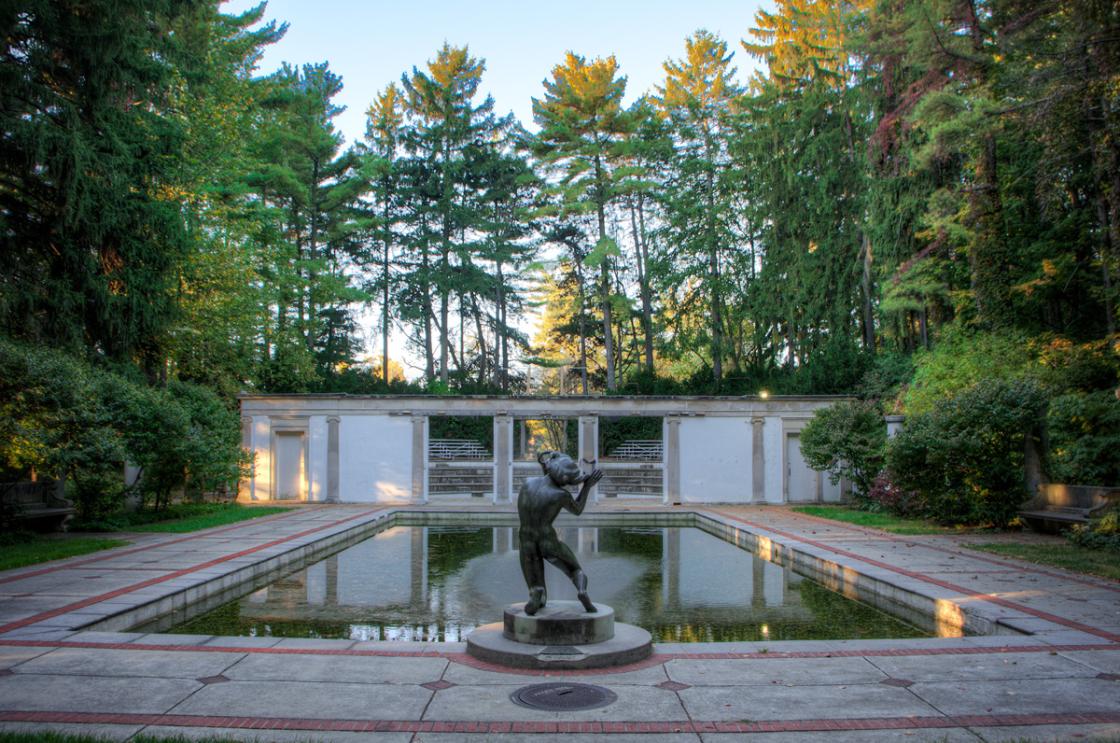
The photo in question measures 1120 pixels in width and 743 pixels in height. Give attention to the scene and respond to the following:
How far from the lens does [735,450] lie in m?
23.2

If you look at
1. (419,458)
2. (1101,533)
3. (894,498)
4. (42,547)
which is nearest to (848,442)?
(894,498)

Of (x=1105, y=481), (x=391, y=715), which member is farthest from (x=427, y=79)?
(x=391, y=715)

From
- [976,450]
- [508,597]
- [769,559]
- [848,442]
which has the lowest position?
[769,559]

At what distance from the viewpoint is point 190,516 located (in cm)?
1778

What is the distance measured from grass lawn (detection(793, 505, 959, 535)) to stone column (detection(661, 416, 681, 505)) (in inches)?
141

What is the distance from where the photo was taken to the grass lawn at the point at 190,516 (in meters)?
15.8

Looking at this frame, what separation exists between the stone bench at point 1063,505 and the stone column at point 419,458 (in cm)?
1524

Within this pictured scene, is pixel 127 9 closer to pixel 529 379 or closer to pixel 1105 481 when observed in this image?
pixel 1105 481

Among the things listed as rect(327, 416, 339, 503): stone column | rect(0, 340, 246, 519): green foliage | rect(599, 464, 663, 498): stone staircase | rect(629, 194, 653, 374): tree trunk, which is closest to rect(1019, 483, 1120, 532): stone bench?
rect(599, 464, 663, 498): stone staircase

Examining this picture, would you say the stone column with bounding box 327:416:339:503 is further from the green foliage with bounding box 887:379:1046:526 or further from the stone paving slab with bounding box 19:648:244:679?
the stone paving slab with bounding box 19:648:244:679

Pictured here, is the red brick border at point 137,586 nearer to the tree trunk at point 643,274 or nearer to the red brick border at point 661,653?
the red brick border at point 661,653

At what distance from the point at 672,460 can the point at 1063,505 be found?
10.5m

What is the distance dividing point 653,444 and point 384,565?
1732 cm

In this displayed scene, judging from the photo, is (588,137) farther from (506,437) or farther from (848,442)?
(848,442)
